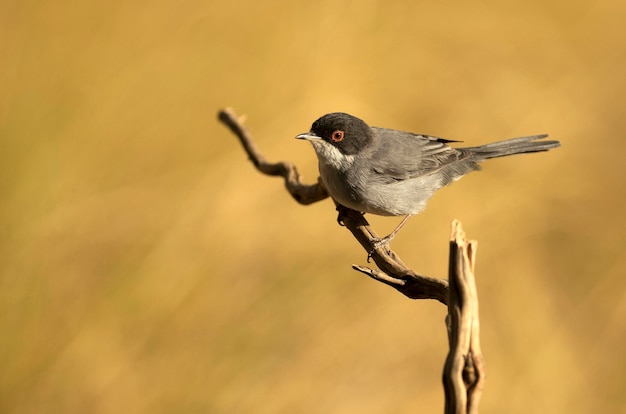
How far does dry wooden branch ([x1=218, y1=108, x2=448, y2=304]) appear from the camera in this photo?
7.54ft

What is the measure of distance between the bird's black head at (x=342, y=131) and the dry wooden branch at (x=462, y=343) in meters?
2.33

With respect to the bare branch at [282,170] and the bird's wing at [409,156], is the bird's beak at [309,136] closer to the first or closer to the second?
the bare branch at [282,170]

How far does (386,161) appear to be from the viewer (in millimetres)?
4227

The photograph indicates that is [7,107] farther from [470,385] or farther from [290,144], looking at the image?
[470,385]

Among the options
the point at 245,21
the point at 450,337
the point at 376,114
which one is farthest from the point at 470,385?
the point at 245,21

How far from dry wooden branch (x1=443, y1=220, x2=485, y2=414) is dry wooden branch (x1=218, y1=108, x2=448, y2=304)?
391 millimetres

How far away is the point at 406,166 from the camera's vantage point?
14.1 feet

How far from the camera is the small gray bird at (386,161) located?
400cm

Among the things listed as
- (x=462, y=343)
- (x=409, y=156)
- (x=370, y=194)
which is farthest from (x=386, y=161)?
(x=462, y=343)

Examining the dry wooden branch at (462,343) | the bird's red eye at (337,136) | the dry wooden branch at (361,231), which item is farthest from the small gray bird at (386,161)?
the dry wooden branch at (462,343)

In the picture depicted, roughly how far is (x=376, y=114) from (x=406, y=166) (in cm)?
228

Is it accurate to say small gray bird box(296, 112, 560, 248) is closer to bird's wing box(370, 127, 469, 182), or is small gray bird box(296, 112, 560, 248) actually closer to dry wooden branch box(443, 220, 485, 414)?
bird's wing box(370, 127, 469, 182)

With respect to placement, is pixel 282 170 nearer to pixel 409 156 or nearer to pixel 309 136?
pixel 309 136

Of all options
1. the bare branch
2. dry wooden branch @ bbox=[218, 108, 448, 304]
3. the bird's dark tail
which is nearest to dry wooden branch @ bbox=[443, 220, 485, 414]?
dry wooden branch @ bbox=[218, 108, 448, 304]
